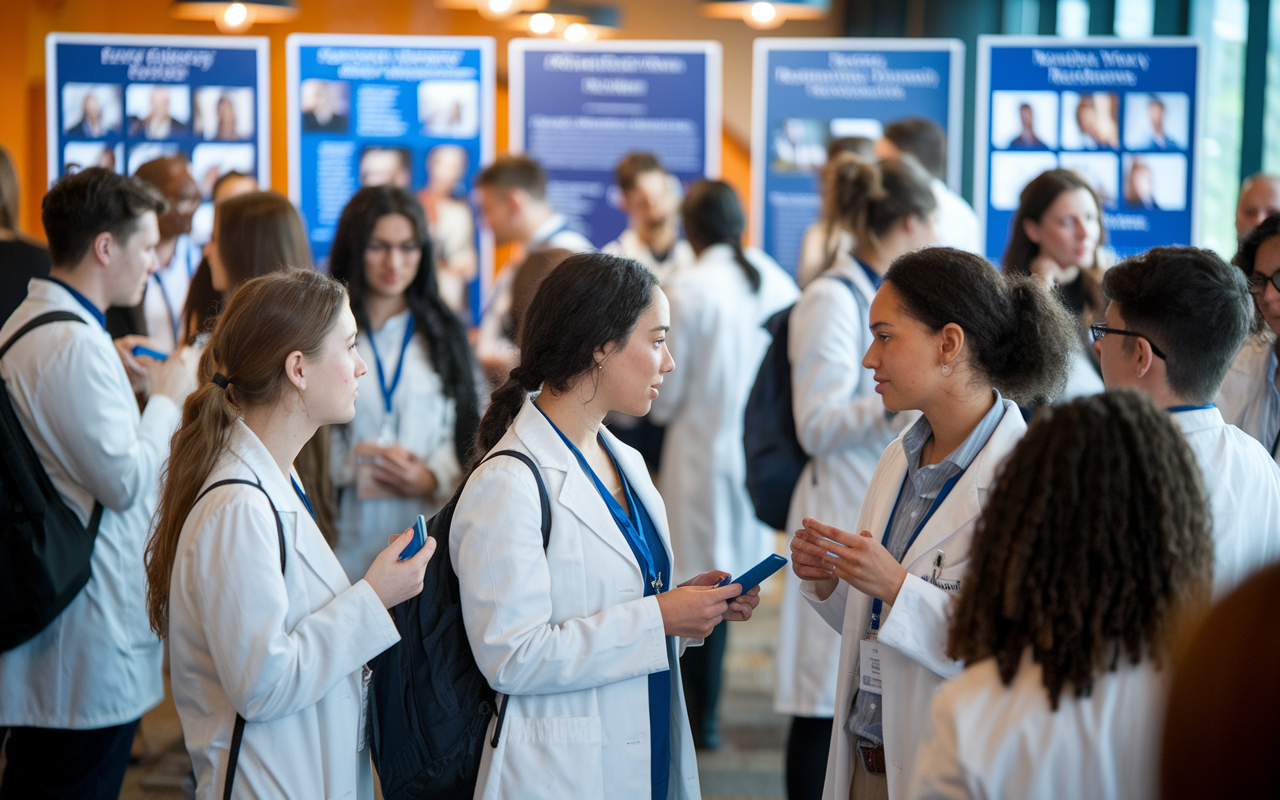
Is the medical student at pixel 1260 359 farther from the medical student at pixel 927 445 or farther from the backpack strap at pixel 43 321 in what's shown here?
the backpack strap at pixel 43 321

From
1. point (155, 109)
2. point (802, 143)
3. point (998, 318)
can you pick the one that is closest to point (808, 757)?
point (998, 318)

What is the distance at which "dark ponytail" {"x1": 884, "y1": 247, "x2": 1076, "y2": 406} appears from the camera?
76.9 inches

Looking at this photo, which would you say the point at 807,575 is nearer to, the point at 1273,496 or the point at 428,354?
the point at 1273,496

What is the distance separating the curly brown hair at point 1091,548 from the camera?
1.25 meters

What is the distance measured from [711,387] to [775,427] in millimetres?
1351

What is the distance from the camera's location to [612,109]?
558cm

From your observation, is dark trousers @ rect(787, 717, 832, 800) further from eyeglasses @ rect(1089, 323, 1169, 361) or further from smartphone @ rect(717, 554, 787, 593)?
eyeglasses @ rect(1089, 323, 1169, 361)

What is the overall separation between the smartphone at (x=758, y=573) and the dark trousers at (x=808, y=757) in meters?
0.97

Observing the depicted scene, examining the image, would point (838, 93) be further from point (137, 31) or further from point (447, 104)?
point (137, 31)

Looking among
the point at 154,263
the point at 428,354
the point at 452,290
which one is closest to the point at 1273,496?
the point at 428,354

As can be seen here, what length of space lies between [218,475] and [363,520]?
4.30 feet

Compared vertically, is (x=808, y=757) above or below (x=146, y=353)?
below

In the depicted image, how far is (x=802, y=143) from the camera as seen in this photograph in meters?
5.41

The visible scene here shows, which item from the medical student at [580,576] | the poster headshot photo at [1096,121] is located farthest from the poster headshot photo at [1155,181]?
the medical student at [580,576]
